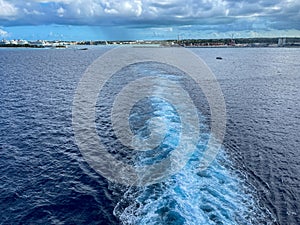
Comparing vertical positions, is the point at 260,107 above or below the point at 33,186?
below

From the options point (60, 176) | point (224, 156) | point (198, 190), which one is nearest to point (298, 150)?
point (224, 156)

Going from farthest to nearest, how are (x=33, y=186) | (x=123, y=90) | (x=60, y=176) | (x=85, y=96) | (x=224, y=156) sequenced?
(x=123, y=90), (x=85, y=96), (x=224, y=156), (x=60, y=176), (x=33, y=186)

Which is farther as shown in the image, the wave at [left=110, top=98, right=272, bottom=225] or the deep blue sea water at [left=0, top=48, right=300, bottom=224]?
the deep blue sea water at [left=0, top=48, right=300, bottom=224]

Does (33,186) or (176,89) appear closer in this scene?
(33,186)

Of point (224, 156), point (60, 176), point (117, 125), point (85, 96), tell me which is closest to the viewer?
point (60, 176)

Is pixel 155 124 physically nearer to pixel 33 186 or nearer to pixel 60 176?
pixel 60 176

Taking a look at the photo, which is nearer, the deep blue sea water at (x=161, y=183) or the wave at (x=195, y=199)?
the wave at (x=195, y=199)

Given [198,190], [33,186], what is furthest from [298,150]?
[33,186]

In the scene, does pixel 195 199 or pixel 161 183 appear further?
pixel 161 183

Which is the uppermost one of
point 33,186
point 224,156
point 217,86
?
point 33,186
